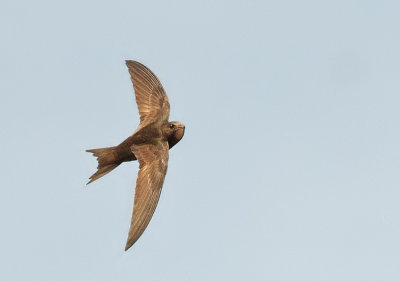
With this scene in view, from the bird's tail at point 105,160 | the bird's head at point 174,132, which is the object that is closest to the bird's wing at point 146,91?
the bird's head at point 174,132

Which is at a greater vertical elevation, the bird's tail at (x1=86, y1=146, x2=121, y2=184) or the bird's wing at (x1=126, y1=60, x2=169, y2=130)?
the bird's wing at (x1=126, y1=60, x2=169, y2=130)

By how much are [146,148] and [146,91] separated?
2338 mm

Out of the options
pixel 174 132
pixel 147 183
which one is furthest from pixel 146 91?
pixel 147 183

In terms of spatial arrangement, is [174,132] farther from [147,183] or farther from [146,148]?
[147,183]

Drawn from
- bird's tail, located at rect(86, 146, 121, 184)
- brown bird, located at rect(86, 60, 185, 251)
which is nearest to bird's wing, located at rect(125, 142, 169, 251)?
brown bird, located at rect(86, 60, 185, 251)

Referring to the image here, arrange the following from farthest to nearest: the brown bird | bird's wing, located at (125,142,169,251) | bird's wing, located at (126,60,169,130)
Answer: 1. bird's wing, located at (126,60,169,130)
2. the brown bird
3. bird's wing, located at (125,142,169,251)

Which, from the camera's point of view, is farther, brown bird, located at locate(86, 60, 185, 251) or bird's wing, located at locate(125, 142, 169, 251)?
brown bird, located at locate(86, 60, 185, 251)

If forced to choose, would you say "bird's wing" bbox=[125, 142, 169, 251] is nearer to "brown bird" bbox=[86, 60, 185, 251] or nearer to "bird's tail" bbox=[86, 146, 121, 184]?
"brown bird" bbox=[86, 60, 185, 251]

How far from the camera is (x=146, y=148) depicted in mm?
20812

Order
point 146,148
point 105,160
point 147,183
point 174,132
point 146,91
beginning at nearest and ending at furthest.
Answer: point 147,183 < point 105,160 < point 146,148 < point 174,132 < point 146,91

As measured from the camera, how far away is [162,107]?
73.9 feet

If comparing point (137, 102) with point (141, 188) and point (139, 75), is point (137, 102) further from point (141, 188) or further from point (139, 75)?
point (141, 188)

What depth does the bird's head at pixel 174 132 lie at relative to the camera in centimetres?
2149

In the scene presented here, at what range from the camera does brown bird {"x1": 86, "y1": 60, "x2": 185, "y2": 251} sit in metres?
19.0
